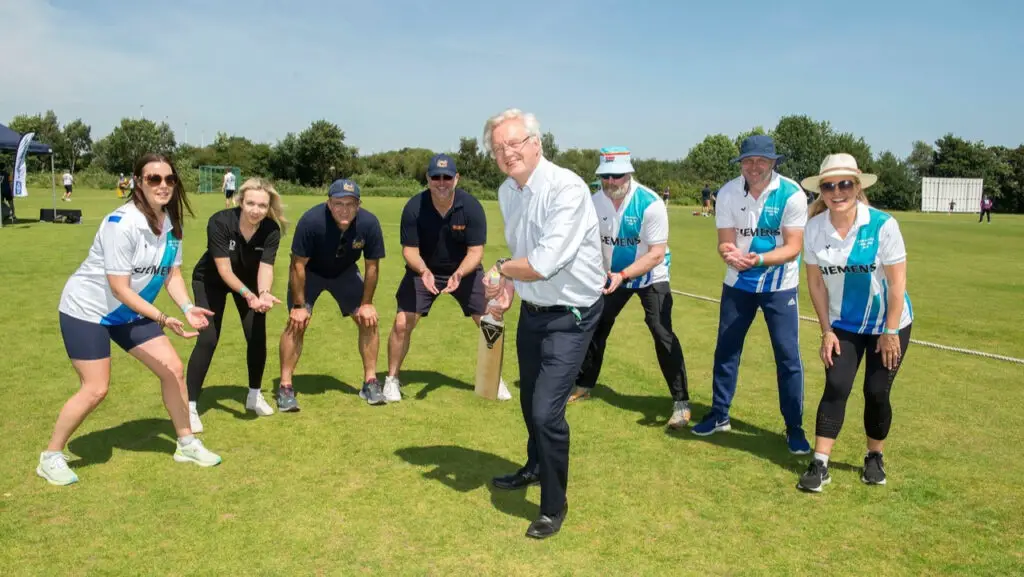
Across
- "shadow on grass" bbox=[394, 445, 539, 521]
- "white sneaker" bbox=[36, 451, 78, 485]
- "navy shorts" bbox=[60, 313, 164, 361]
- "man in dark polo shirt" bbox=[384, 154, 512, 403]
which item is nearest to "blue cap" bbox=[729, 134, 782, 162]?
"man in dark polo shirt" bbox=[384, 154, 512, 403]

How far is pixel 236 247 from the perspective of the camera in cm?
596

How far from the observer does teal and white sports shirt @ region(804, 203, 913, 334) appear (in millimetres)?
4562

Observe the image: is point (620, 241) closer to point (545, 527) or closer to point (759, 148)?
point (759, 148)

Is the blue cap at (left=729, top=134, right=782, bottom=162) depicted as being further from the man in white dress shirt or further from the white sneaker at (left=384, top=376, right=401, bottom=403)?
the white sneaker at (left=384, top=376, right=401, bottom=403)

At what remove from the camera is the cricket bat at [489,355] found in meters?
4.99

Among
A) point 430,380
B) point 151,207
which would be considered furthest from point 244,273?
point 430,380

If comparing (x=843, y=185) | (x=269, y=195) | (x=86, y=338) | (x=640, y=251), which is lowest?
(x=86, y=338)

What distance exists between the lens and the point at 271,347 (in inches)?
346

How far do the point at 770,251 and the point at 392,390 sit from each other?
3367 mm

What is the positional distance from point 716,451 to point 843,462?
843 millimetres

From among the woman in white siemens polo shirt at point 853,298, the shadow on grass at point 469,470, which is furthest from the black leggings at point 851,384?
the shadow on grass at point 469,470

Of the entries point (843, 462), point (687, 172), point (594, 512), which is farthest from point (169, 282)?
point (687, 172)

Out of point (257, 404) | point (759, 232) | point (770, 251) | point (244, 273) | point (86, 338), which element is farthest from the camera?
point (257, 404)

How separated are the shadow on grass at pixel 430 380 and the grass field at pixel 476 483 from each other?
41mm
